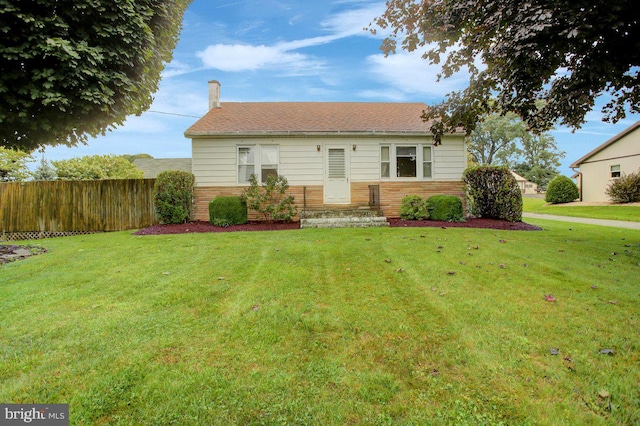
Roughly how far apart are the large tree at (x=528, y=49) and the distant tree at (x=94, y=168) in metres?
19.7

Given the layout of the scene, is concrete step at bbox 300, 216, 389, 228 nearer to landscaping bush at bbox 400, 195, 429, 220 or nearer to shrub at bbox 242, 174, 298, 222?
shrub at bbox 242, 174, 298, 222

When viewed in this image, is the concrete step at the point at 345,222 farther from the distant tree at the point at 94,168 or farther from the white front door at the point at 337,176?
the distant tree at the point at 94,168

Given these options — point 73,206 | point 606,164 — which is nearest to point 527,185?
point 606,164

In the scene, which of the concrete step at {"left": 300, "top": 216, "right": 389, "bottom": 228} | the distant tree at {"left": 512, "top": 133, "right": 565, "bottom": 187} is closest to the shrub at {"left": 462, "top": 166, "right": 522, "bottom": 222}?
the concrete step at {"left": 300, "top": 216, "right": 389, "bottom": 228}

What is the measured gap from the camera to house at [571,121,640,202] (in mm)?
18998

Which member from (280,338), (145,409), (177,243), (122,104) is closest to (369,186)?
(177,243)

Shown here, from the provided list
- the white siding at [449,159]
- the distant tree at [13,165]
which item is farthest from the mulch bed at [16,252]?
the distant tree at [13,165]

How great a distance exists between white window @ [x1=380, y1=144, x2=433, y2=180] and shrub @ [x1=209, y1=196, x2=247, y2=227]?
5650mm

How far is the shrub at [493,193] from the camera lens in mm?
10277

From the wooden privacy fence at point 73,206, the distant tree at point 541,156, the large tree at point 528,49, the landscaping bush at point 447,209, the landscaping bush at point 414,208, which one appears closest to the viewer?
the large tree at point 528,49

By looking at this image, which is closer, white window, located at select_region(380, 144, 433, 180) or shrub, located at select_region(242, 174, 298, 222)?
shrub, located at select_region(242, 174, 298, 222)

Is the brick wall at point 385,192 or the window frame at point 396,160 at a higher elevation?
the window frame at point 396,160

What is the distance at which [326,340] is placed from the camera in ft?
8.45

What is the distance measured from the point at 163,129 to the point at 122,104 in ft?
47.5
